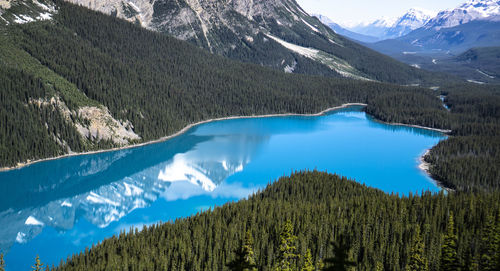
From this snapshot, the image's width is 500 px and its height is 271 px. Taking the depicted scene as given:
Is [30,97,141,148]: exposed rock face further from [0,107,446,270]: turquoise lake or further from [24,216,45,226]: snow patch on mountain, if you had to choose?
[24,216,45,226]: snow patch on mountain

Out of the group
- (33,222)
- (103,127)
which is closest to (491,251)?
(33,222)

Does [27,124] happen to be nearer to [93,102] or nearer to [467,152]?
[93,102]

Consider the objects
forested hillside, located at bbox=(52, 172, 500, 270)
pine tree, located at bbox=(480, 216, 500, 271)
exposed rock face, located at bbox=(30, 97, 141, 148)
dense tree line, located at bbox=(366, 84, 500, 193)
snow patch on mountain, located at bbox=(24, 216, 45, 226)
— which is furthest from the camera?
exposed rock face, located at bbox=(30, 97, 141, 148)

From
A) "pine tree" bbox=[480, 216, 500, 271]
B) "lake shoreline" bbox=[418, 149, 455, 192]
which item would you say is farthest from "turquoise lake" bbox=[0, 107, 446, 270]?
"pine tree" bbox=[480, 216, 500, 271]

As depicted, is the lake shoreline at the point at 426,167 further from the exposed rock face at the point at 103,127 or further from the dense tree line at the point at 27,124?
the dense tree line at the point at 27,124

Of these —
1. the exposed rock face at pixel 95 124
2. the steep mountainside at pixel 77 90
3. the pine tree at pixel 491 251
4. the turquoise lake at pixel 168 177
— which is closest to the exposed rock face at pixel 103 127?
the exposed rock face at pixel 95 124
